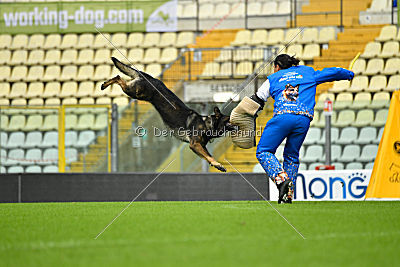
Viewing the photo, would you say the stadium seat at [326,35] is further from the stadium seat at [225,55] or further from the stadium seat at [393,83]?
the stadium seat at [225,55]

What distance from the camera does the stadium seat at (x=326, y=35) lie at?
1716 centimetres

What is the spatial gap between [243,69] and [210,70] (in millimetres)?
738

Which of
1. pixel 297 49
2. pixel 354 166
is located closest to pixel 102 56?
pixel 297 49

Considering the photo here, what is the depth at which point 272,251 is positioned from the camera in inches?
146

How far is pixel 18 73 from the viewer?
732 inches

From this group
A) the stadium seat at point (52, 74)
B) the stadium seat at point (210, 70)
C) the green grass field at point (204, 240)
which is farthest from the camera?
the stadium seat at point (52, 74)

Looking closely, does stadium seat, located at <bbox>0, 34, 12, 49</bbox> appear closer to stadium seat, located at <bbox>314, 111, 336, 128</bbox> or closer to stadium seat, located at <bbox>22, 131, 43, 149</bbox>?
stadium seat, located at <bbox>22, 131, 43, 149</bbox>

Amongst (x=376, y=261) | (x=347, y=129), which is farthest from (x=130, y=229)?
(x=347, y=129)

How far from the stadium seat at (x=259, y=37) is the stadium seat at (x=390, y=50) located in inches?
117

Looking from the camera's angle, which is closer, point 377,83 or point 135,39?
point 377,83

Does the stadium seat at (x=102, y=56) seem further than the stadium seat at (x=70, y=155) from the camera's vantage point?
Yes

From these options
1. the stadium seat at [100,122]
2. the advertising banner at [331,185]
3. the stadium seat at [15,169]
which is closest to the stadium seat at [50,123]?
the stadium seat at [100,122]

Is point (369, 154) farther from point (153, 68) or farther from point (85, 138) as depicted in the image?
point (153, 68)

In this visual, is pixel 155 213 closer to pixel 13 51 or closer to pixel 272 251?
pixel 272 251
